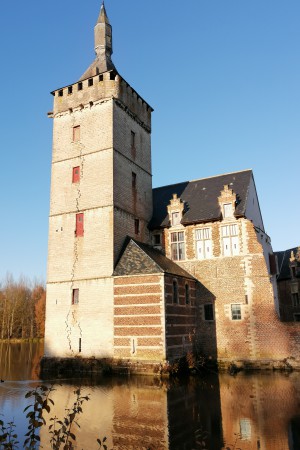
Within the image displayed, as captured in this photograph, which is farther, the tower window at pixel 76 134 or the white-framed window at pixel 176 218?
the white-framed window at pixel 176 218

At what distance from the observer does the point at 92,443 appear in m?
9.08

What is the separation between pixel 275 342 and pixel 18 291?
5197 centimetres

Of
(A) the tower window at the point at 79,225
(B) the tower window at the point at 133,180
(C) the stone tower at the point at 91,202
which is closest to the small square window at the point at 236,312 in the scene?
(C) the stone tower at the point at 91,202

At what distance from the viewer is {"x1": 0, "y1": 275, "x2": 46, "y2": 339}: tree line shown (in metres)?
58.9

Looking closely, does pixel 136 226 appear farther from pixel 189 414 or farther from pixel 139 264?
pixel 189 414

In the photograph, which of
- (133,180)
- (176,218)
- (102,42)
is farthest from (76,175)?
(102,42)

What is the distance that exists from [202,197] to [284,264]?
16.2 metres

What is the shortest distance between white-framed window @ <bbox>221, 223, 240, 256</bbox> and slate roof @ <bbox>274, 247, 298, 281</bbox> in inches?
599

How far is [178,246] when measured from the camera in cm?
2567

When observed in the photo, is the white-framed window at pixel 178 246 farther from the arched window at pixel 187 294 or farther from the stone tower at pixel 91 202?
the arched window at pixel 187 294

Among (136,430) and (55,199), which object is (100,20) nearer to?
(55,199)

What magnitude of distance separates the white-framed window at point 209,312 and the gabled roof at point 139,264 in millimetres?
2318

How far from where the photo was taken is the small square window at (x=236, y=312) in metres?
23.0

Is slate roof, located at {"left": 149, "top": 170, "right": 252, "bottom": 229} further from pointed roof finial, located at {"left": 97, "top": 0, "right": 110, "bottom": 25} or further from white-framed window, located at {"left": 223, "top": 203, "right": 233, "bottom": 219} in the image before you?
pointed roof finial, located at {"left": 97, "top": 0, "right": 110, "bottom": 25}
